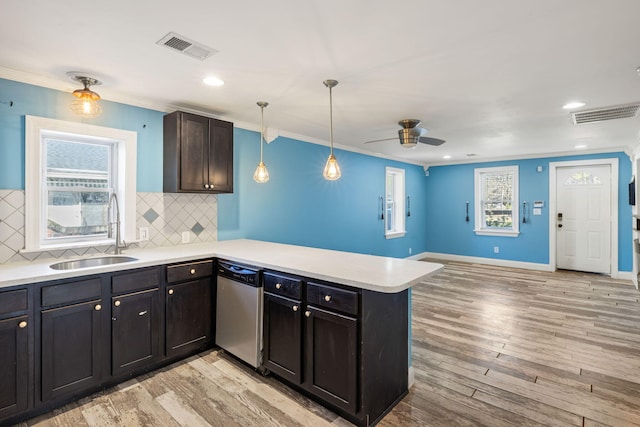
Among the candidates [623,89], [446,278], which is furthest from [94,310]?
[446,278]

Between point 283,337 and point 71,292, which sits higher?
point 71,292

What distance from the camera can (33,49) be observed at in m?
2.12

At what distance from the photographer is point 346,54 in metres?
2.18

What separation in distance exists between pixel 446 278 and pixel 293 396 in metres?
4.37

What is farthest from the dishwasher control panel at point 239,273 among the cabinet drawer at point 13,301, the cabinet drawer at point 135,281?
the cabinet drawer at point 13,301

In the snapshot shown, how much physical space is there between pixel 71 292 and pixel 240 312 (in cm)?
119

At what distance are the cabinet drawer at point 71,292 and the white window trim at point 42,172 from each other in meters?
0.64

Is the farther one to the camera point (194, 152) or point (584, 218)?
point (584, 218)

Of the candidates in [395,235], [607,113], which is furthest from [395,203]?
[607,113]

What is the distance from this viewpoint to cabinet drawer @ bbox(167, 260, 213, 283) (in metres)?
2.76

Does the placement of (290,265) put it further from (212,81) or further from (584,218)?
(584,218)

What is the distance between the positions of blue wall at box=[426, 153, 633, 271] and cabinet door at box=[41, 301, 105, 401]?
713 cm

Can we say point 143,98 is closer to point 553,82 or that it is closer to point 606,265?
point 553,82

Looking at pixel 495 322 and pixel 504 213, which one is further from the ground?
pixel 504 213
